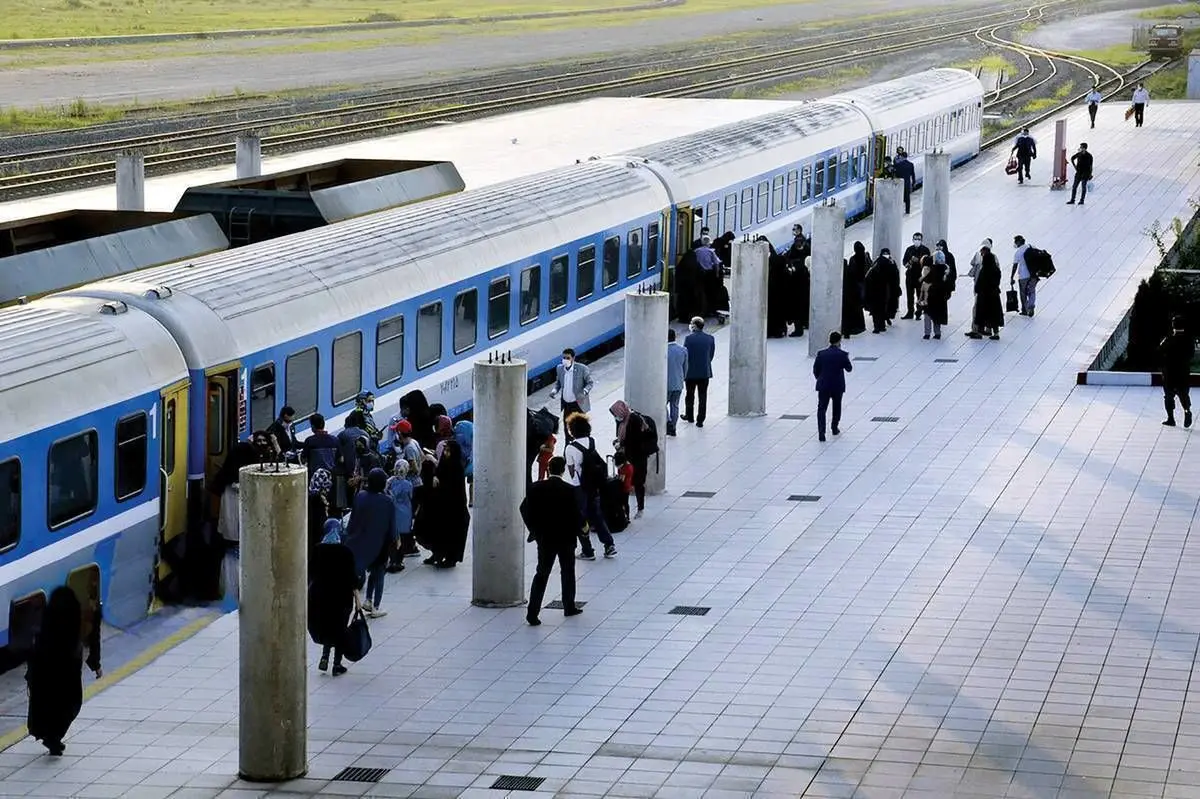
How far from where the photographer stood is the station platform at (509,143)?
38750mm

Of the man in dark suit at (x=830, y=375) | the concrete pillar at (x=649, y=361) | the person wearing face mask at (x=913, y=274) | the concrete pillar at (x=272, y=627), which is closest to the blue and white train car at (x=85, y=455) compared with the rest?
the concrete pillar at (x=272, y=627)

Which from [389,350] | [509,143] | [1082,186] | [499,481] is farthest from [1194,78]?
[499,481]

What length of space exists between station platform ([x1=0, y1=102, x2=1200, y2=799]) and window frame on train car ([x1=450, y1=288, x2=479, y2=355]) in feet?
6.46

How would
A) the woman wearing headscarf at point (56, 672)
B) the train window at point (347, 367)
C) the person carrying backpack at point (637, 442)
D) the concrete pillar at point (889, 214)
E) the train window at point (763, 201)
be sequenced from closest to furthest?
the woman wearing headscarf at point (56, 672) → the person carrying backpack at point (637, 442) → the train window at point (347, 367) → the concrete pillar at point (889, 214) → the train window at point (763, 201)

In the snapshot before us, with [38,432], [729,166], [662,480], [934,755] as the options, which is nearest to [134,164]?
[729,166]

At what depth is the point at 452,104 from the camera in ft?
206

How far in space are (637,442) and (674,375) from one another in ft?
12.0

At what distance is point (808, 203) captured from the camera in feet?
134

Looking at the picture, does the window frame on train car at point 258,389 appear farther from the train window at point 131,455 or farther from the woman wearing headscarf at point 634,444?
the woman wearing headscarf at point 634,444

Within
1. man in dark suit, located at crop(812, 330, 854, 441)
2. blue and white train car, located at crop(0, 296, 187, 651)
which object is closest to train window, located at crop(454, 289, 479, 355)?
man in dark suit, located at crop(812, 330, 854, 441)

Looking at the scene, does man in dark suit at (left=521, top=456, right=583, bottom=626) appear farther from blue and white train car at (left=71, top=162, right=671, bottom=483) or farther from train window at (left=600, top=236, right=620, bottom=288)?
train window at (left=600, top=236, right=620, bottom=288)

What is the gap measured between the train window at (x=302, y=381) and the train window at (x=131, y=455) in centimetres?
280

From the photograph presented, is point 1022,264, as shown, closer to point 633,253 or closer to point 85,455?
point 633,253

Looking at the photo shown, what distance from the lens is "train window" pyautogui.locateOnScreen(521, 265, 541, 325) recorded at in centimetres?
2623
